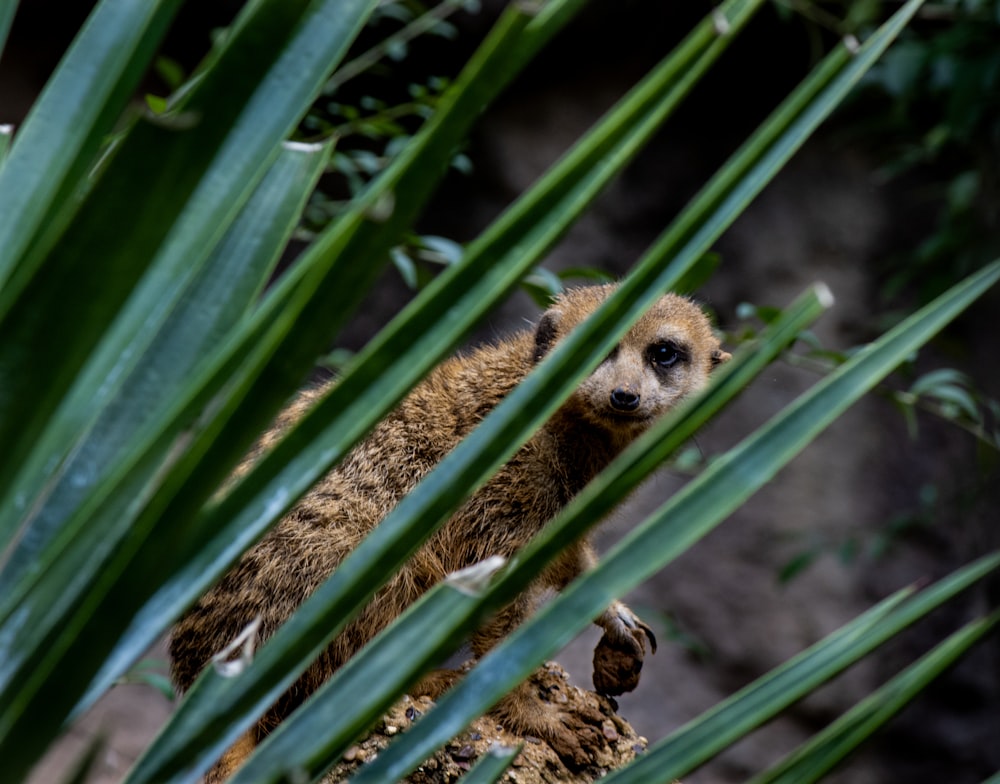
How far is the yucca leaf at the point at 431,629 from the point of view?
2.50 feet

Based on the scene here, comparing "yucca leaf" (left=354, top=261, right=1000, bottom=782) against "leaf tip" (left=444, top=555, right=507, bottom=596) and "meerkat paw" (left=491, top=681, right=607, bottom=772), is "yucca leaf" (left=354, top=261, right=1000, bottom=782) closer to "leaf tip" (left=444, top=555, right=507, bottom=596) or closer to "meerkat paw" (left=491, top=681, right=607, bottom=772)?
"leaf tip" (left=444, top=555, right=507, bottom=596)

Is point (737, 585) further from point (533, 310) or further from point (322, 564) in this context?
point (322, 564)

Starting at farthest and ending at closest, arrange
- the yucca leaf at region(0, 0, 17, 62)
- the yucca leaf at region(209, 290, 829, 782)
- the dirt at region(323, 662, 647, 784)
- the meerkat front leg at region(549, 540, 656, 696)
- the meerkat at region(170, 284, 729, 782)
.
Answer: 1. the meerkat front leg at region(549, 540, 656, 696)
2. the meerkat at region(170, 284, 729, 782)
3. the dirt at region(323, 662, 647, 784)
4. the yucca leaf at region(0, 0, 17, 62)
5. the yucca leaf at region(209, 290, 829, 782)

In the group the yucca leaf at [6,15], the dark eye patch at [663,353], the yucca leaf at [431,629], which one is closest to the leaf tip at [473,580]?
the yucca leaf at [431,629]

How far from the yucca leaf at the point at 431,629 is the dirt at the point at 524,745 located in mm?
995

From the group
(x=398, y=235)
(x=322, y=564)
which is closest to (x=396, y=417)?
(x=322, y=564)

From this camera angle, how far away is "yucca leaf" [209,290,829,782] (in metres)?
0.76

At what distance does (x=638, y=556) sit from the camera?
2.73 ft

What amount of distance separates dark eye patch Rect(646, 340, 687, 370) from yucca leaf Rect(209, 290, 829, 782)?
6.38ft

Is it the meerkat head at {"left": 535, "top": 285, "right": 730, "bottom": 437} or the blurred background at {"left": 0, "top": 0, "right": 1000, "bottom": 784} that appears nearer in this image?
the meerkat head at {"left": 535, "top": 285, "right": 730, "bottom": 437}

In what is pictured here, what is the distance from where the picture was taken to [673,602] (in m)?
6.09

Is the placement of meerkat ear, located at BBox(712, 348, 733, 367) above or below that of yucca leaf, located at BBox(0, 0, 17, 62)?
below

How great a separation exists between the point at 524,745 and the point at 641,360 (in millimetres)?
1099

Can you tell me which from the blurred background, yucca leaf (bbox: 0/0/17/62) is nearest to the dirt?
yucca leaf (bbox: 0/0/17/62)
